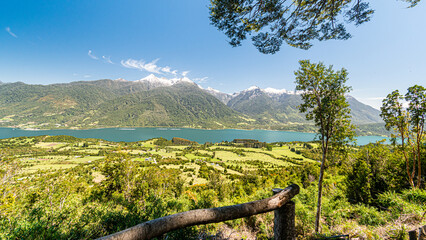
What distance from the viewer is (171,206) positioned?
9.90m

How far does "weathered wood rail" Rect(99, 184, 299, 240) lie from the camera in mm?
1095

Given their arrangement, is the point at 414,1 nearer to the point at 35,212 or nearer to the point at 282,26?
the point at 282,26

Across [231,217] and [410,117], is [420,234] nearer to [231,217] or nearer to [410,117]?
[231,217]

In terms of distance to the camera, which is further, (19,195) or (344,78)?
(19,195)

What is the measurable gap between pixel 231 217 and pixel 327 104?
8.22 metres

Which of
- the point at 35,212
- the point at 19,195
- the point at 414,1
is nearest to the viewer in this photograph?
the point at 35,212

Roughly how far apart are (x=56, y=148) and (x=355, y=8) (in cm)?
14396

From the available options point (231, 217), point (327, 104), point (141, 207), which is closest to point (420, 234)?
point (231, 217)

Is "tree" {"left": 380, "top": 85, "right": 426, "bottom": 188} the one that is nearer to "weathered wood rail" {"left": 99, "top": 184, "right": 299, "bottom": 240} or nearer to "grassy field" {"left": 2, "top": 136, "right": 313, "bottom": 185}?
"weathered wood rail" {"left": 99, "top": 184, "right": 299, "bottom": 240}

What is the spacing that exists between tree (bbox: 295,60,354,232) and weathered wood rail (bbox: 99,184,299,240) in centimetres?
732

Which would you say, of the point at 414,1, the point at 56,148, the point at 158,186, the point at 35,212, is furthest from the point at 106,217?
the point at 56,148

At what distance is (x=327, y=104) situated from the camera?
7.21m

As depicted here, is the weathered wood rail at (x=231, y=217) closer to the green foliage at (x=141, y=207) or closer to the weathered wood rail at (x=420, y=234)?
the green foliage at (x=141, y=207)

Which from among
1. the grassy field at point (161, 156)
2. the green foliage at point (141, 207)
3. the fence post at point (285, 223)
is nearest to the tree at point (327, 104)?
the green foliage at point (141, 207)
